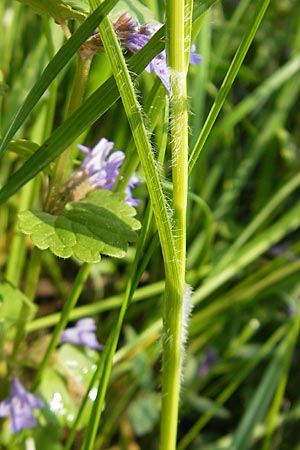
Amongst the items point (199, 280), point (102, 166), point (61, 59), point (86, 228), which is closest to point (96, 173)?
point (102, 166)

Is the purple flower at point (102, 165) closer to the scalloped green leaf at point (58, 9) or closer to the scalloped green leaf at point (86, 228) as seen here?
the scalloped green leaf at point (86, 228)

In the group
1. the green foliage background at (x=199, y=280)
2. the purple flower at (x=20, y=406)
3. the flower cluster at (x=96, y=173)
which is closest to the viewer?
the flower cluster at (x=96, y=173)

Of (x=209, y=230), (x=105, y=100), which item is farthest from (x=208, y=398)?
(x=105, y=100)

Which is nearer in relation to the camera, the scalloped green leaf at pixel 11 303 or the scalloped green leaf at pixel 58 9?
the scalloped green leaf at pixel 58 9

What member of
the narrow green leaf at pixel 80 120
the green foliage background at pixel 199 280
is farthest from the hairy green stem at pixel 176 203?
the green foliage background at pixel 199 280

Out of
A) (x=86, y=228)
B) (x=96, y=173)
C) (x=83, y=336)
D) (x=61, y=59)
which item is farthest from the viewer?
(x=83, y=336)

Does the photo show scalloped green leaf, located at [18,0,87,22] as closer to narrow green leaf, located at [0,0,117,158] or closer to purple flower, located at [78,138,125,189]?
narrow green leaf, located at [0,0,117,158]

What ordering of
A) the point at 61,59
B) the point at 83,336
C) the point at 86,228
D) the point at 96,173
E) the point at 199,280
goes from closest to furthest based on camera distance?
1. the point at 61,59
2. the point at 86,228
3. the point at 96,173
4. the point at 83,336
5. the point at 199,280

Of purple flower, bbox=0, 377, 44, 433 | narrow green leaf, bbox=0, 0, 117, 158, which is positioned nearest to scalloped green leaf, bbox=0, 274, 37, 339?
purple flower, bbox=0, 377, 44, 433

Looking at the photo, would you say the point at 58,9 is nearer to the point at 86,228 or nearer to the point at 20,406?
the point at 86,228
